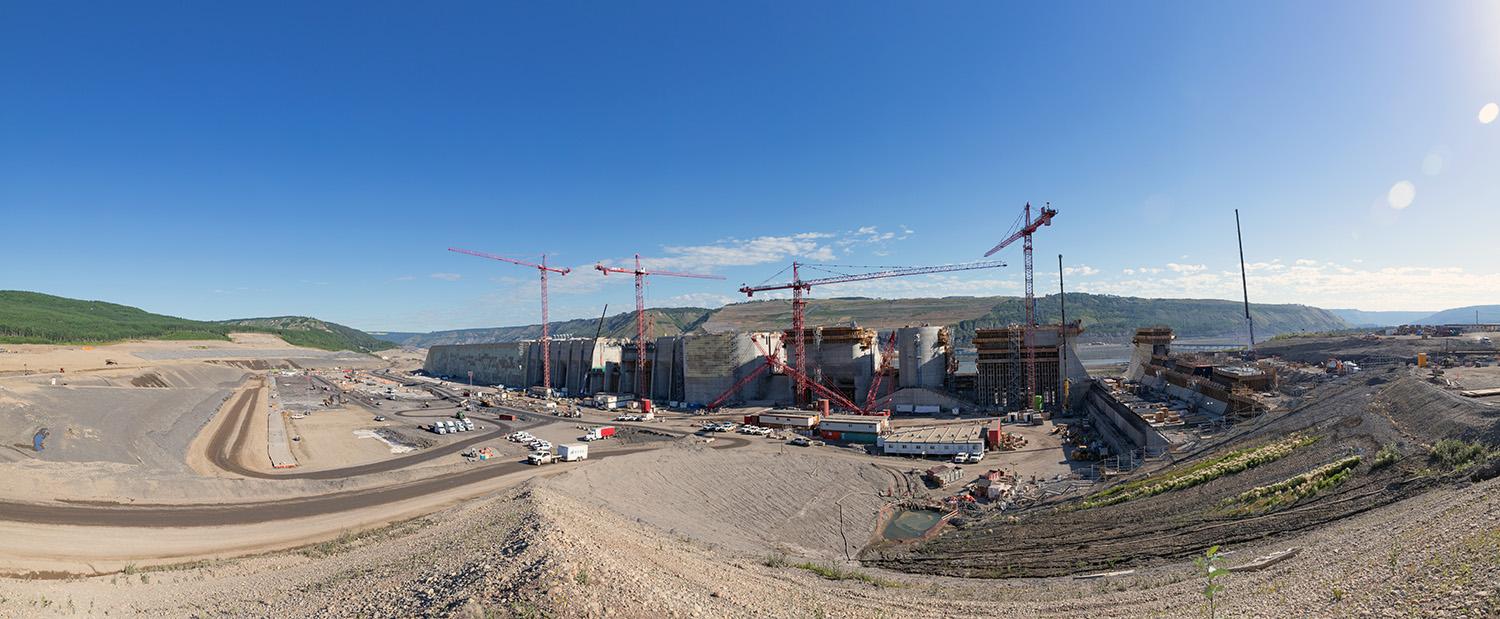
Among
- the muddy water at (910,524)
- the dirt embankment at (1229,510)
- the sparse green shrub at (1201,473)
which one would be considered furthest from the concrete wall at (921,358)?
the sparse green shrub at (1201,473)

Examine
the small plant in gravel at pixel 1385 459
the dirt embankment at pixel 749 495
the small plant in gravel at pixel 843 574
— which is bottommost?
the dirt embankment at pixel 749 495

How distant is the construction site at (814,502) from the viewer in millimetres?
17484

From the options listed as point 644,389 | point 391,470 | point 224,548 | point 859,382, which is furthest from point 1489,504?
point 644,389

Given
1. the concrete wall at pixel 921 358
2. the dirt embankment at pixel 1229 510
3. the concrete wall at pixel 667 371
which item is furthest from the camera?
the concrete wall at pixel 667 371

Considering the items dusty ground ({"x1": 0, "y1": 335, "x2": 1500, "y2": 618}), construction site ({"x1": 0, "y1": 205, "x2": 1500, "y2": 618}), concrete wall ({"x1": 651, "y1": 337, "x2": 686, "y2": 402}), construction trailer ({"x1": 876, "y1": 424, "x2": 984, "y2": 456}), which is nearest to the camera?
dusty ground ({"x1": 0, "y1": 335, "x2": 1500, "y2": 618})

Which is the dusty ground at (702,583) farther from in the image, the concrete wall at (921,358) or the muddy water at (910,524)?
the concrete wall at (921,358)

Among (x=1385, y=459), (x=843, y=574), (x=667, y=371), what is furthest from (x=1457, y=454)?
(x=667, y=371)

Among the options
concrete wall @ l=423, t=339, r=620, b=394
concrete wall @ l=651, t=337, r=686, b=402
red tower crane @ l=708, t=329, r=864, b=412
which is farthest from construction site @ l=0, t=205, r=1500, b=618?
concrete wall @ l=423, t=339, r=620, b=394

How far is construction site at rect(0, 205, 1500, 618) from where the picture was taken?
17.5 meters

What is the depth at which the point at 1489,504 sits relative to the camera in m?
16.5

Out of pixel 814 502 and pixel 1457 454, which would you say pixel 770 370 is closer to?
pixel 814 502

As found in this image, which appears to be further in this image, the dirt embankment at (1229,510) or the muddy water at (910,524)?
the muddy water at (910,524)

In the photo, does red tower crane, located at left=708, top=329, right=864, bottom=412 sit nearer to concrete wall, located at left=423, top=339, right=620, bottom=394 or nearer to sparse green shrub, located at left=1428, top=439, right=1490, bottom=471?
concrete wall, located at left=423, top=339, right=620, bottom=394

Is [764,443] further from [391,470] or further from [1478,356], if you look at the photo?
[1478,356]
